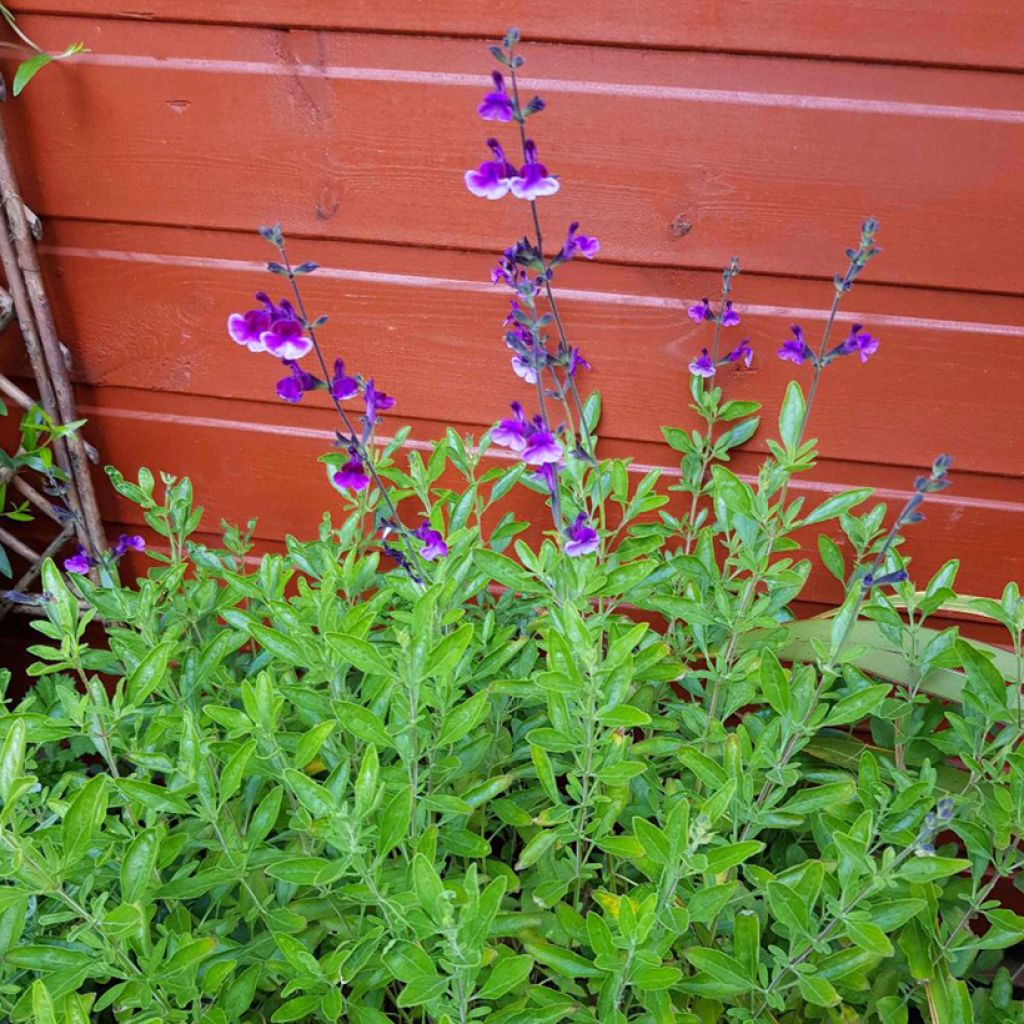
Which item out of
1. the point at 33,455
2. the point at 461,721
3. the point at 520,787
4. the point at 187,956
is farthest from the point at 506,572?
the point at 33,455

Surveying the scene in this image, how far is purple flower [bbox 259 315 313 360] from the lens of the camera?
1.13m

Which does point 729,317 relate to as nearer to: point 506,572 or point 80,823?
point 506,572

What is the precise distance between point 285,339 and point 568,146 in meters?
0.66

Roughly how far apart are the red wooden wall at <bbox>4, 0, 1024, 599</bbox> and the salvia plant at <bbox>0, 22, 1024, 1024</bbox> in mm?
86

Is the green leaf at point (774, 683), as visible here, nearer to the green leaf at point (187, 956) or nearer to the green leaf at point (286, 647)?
the green leaf at point (286, 647)

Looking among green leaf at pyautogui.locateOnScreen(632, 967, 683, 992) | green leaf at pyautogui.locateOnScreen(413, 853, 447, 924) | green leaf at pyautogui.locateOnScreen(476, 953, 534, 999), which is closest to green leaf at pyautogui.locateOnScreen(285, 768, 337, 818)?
green leaf at pyautogui.locateOnScreen(413, 853, 447, 924)

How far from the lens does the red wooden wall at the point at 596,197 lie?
1.43 m

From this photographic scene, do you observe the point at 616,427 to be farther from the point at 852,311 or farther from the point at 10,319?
the point at 10,319

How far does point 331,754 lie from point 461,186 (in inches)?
37.6

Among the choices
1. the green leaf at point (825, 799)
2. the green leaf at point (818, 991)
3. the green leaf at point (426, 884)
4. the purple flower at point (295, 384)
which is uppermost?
the purple flower at point (295, 384)

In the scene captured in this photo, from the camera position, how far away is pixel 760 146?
148 centimetres

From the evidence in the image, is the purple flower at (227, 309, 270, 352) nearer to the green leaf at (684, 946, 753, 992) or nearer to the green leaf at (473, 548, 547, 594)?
the green leaf at (473, 548, 547, 594)

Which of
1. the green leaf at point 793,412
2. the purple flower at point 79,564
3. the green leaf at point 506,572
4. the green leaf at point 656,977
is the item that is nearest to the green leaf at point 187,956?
the green leaf at point 656,977

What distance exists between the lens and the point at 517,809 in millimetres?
1227
